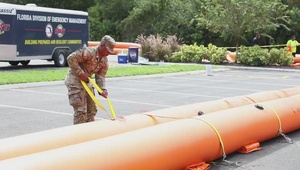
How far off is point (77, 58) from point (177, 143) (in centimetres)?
188

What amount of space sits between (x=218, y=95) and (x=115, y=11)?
99.7ft

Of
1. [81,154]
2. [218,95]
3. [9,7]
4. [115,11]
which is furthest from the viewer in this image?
[115,11]

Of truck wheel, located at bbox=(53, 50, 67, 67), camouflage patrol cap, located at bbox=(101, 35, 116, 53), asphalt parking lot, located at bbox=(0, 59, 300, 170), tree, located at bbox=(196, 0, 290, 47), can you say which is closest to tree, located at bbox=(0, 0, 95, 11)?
tree, located at bbox=(196, 0, 290, 47)

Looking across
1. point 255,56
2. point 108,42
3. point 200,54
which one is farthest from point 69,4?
point 108,42

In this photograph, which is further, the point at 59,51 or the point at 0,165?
the point at 59,51

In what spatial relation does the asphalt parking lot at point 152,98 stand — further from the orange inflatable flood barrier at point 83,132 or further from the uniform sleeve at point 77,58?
the uniform sleeve at point 77,58

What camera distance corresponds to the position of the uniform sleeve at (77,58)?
6.58m

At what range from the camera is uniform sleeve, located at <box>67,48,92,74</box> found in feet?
21.6

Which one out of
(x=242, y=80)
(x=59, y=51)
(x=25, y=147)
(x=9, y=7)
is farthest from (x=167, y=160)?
(x=59, y=51)

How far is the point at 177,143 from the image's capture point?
18.6 ft

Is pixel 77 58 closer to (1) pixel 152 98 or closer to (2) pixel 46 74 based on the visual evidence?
(1) pixel 152 98

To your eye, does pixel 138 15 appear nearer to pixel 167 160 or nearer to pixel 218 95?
pixel 218 95

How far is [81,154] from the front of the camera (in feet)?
15.4

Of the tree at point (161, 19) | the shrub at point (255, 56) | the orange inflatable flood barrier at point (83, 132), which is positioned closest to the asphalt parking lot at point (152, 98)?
the orange inflatable flood barrier at point (83, 132)
